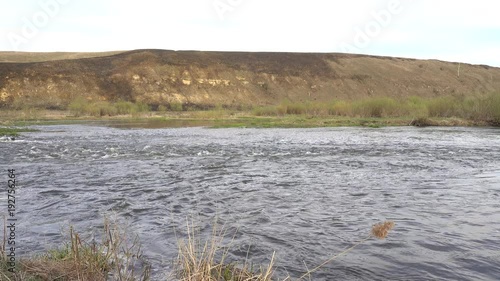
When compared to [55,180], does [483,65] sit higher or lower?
higher

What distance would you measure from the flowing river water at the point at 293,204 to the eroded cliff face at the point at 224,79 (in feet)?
167

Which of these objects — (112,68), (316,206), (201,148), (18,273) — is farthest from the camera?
(112,68)

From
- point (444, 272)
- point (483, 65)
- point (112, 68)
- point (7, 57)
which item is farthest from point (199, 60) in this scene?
point (444, 272)

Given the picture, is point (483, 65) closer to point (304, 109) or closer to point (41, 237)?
point (304, 109)

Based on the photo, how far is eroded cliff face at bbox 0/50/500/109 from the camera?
66.6 m

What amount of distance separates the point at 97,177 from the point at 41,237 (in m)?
5.34

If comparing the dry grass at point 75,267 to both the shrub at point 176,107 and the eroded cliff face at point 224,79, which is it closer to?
the shrub at point 176,107

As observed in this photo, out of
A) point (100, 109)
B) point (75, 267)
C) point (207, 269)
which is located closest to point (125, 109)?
point (100, 109)

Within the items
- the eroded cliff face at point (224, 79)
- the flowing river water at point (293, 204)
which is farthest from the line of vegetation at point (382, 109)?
the flowing river water at point (293, 204)

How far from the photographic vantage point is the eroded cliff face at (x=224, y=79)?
218 feet

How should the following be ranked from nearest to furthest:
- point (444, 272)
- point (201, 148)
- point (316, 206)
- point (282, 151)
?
point (444, 272) < point (316, 206) < point (282, 151) < point (201, 148)

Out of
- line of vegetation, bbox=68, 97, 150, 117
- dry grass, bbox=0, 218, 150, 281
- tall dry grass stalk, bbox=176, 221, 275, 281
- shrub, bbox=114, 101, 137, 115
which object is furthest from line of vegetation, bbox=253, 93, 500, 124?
dry grass, bbox=0, 218, 150, 281

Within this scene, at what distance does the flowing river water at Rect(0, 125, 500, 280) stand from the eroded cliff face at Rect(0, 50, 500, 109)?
167 ft

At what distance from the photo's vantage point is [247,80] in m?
78.9
